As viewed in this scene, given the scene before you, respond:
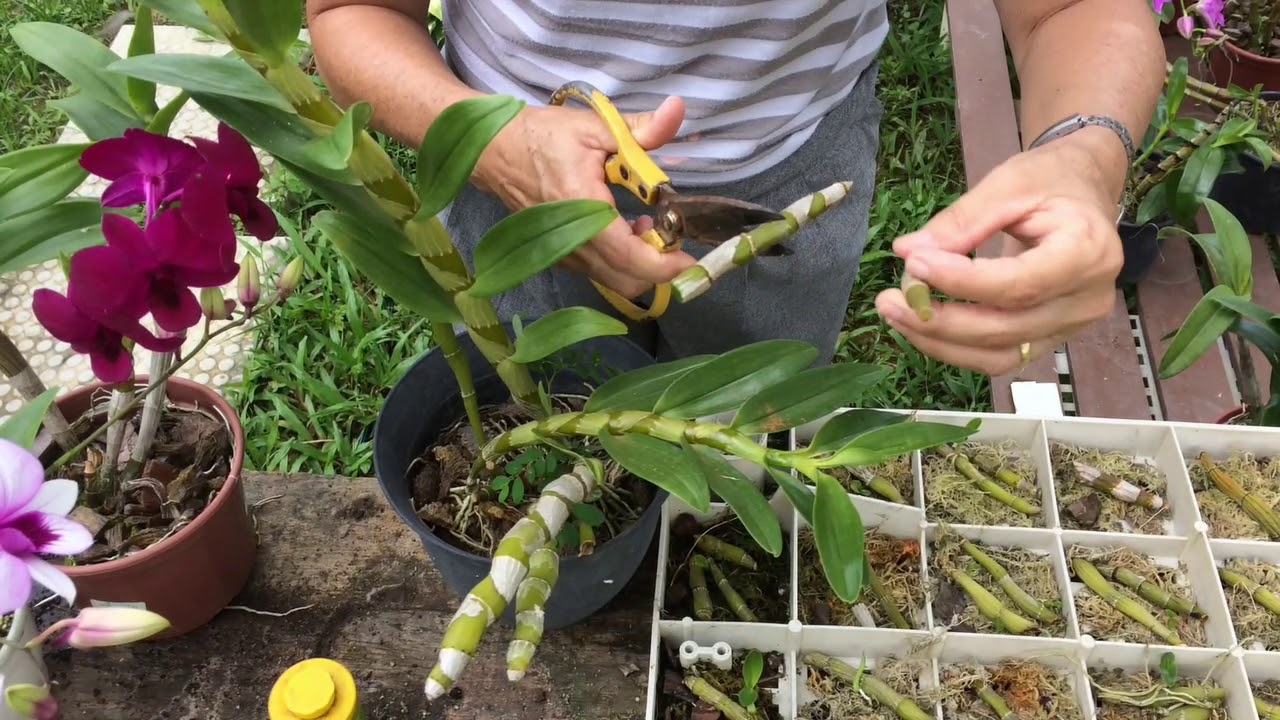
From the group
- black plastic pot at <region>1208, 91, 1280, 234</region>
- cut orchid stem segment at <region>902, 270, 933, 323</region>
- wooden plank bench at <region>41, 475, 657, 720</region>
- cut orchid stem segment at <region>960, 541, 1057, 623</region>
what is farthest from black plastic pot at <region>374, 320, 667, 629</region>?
black plastic pot at <region>1208, 91, 1280, 234</region>

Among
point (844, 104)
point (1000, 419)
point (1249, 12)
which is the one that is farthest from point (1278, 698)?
point (1249, 12)

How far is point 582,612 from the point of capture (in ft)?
2.75

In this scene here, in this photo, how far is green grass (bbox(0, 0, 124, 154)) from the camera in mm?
1982

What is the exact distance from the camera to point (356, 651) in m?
0.85

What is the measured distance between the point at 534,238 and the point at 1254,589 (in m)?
0.81

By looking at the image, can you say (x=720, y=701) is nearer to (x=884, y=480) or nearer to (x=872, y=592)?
(x=872, y=592)

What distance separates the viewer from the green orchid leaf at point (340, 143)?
497 mm

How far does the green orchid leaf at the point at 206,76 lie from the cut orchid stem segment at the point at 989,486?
772 millimetres

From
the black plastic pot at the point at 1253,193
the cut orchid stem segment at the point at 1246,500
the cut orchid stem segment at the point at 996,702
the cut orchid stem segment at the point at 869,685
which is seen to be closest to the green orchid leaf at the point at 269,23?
the cut orchid stem segment at the point at 869,685

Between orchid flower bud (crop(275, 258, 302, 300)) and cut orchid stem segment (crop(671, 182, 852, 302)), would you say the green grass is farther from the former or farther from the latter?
cut orchid stem segment (crop(671, 182, 852, 302))

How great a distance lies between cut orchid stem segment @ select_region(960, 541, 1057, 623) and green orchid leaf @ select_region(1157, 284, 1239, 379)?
12.4 inches

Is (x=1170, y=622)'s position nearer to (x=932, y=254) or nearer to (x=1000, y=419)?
(x=1000, y=419)

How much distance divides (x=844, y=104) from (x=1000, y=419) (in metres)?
0.38

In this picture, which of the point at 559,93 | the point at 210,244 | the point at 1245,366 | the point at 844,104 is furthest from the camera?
the point at 1245,366
